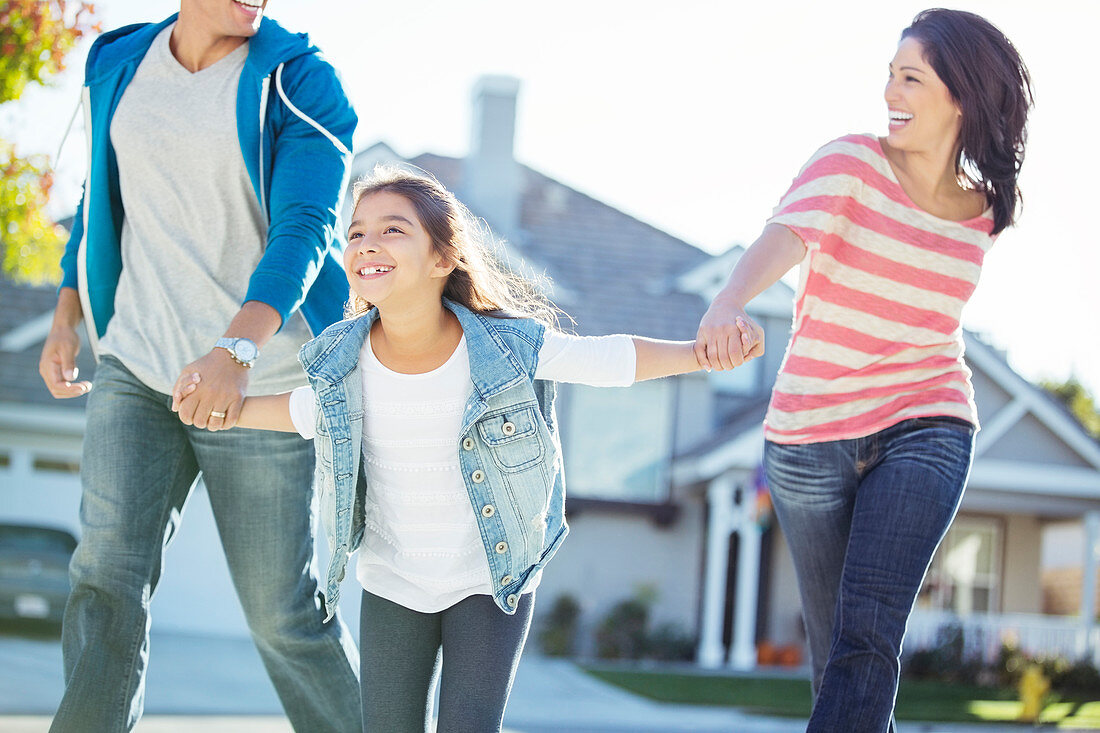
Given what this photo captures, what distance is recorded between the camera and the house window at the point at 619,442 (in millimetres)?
20578

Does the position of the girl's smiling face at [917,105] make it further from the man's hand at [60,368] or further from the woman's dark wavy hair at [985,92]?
the man's hand at [60,368]

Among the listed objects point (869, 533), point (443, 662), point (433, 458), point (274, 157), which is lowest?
point (443, 662)

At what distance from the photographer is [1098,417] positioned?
45.5 m

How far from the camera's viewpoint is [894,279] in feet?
11.3

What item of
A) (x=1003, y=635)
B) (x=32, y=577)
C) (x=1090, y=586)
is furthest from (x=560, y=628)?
(x=1090, y=586)

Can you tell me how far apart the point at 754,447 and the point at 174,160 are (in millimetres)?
16770

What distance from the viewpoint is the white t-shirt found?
130 inches

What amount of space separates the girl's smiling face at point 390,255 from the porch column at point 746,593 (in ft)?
55.8

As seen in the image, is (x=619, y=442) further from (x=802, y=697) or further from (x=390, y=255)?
(x=390, y=255)

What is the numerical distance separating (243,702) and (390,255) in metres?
8.10

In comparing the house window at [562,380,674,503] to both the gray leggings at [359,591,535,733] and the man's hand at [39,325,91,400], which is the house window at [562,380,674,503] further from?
the gray leggings at [359,591,535,733]

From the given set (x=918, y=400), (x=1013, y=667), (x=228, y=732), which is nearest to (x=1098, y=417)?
(x=1013, y=667)

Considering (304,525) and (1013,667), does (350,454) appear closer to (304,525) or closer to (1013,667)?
(304,525)

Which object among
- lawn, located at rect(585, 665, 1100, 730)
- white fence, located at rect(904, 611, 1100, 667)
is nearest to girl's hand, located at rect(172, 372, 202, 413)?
lawn, located at rect(585, 665, 1100, 730)
